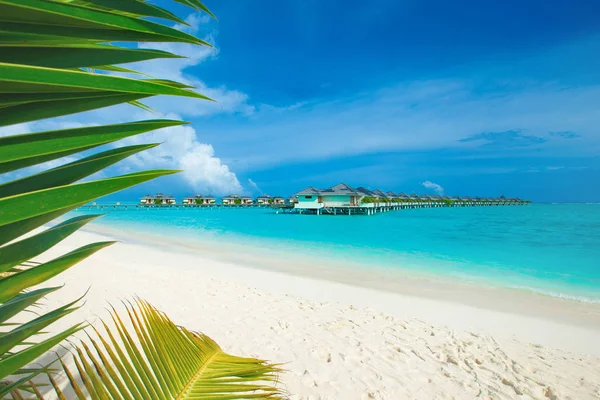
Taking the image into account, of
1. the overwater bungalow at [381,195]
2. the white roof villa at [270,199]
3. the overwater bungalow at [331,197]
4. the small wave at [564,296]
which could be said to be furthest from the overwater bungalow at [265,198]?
the small wave at [564,296]

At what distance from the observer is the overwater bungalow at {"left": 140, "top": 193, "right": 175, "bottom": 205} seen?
267ft

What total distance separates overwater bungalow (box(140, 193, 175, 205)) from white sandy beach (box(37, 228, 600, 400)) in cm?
7871

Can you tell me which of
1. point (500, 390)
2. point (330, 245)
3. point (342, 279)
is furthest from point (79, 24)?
point (330, 245)

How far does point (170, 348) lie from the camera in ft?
3.32

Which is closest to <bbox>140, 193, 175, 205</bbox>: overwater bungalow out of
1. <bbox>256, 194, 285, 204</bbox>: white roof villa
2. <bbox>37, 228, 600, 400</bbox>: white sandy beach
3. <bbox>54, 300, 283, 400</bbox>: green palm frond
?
<bbox>256, 194, 285, 204</bbox>: white roof villa

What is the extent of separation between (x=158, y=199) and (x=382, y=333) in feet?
276

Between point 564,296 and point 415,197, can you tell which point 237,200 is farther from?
point 564,296

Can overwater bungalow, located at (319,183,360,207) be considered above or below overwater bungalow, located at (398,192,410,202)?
below

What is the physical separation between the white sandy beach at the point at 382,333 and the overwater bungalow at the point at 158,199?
78706mm

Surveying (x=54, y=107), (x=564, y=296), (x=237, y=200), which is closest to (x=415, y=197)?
(x=237, y=200)

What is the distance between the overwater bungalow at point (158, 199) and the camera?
81500 millimetres

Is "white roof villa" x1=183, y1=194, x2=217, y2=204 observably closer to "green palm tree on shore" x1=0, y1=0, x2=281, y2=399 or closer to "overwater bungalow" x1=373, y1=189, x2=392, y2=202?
"overwater bungalow" x1=373, y1=189, x2=392, y2=202

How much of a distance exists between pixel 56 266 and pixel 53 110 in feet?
0.61

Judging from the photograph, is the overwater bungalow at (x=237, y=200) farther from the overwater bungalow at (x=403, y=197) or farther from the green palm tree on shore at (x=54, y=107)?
the green palm tree on shore at (x=54, y=107)
